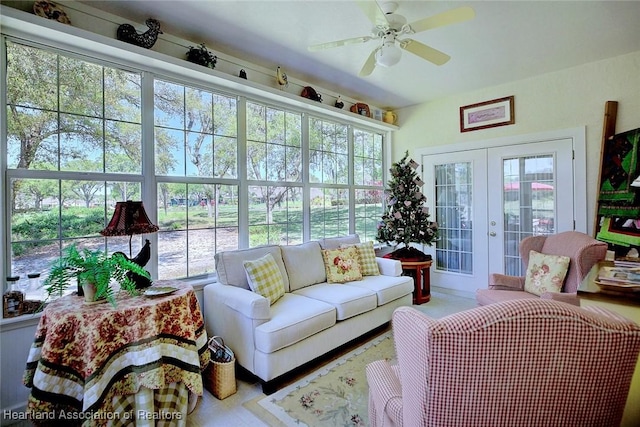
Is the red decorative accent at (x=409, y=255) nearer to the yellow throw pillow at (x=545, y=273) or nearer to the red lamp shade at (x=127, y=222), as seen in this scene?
the yellow throw pillow at (x=545, y=273)

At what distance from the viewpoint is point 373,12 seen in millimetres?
1962

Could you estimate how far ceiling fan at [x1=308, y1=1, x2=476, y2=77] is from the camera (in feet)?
6.30

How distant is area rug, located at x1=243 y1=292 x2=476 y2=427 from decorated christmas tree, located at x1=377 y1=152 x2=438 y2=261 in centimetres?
172

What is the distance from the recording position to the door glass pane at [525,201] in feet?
12.4

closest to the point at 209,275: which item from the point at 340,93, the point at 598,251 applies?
the point at 340,93

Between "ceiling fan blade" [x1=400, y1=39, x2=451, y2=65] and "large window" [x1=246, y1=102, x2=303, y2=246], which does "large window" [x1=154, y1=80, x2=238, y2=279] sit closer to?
"large window" [x1=246, y1=102, x2=303, y2=246]

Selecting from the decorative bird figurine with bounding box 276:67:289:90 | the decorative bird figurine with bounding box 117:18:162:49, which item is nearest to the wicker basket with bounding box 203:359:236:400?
the decorative bird figurine with bounding box 117:18:162:49

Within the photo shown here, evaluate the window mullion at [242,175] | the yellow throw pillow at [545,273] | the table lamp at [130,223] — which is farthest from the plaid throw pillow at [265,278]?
the yellow throw pillow at [545,273]

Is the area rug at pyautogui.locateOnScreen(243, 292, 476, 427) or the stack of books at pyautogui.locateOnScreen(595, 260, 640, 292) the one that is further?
the area rug at pyautogui.locateOnScreen(243, 292, 476, 427)

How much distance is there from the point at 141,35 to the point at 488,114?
396 centimetres

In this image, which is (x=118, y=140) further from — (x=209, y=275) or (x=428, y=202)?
(x=428, y=202)

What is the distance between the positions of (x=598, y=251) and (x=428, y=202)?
7.97ft

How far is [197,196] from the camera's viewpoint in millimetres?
2926

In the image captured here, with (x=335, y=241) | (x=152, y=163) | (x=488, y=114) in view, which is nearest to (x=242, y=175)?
(x=152, y=163)
